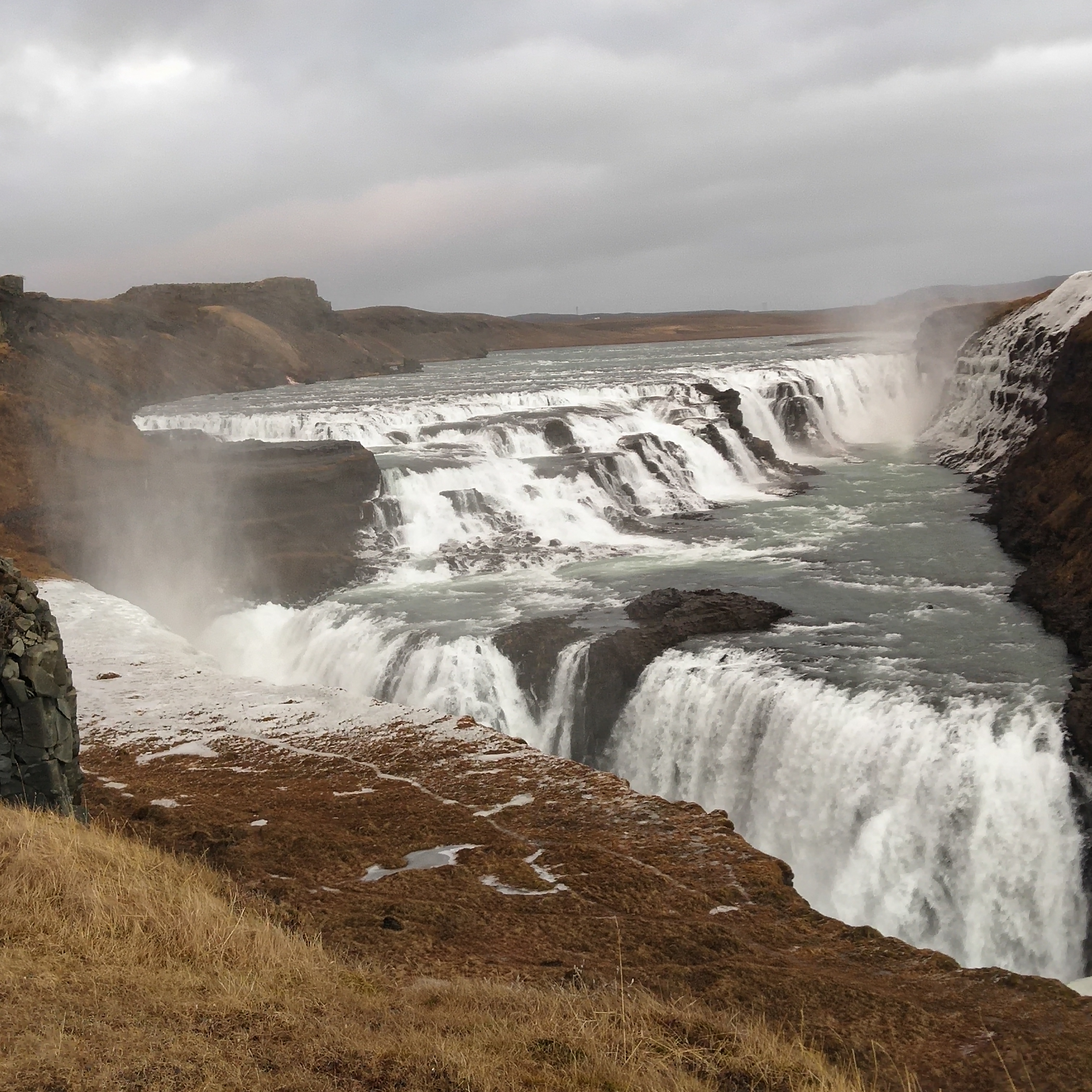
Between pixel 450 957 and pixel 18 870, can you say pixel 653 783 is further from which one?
pixel 18 870

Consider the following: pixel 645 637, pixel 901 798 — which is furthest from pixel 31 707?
pixel 645 637

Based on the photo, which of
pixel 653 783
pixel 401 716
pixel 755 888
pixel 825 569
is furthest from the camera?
pixel 825 569

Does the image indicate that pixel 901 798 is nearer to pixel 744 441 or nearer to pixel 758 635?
pixel 758 635

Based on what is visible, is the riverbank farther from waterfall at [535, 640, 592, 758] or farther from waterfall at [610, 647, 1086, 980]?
A: waterfall at [535, 640, 592, 758]

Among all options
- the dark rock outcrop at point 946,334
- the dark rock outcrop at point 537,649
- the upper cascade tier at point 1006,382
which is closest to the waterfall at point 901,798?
the dark rock outcrop at point 537,649

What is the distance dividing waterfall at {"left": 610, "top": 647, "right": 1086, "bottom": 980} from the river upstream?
28 mm

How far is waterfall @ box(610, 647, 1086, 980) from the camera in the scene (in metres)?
11.1

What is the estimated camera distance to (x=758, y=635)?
16234 mm

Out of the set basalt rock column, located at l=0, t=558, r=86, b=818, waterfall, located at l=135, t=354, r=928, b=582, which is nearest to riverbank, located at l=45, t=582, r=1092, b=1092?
basalt rock column, located at l=0, t=558, r=86, b=818

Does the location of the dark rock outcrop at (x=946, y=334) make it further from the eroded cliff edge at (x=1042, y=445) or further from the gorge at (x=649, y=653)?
the gorge at (x=649, y=653)

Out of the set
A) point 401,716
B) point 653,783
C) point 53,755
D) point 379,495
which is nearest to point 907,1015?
point 53,755

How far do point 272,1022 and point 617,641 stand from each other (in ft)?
37.4

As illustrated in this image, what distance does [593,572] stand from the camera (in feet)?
71.4

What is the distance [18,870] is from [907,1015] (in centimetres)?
528
